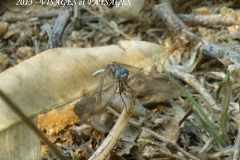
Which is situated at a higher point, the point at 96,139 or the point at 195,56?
the point at 195,56

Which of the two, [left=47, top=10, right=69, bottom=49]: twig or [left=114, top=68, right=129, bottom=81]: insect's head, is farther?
[left=47, top=10, right=69, bottom=49]: twig

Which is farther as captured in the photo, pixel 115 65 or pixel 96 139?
pixel 96 139

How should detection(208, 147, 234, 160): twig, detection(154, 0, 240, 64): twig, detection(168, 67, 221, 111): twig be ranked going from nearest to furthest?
detection(208, 147, 234, 160): twig < detection(168, 67, 221, 111): twig < detection(154, 0, 240, 64): twig

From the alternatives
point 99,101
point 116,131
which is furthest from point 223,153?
point 99,101

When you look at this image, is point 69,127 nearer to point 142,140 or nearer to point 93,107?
point 93,107

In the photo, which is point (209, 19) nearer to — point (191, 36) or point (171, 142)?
point (191, 36)

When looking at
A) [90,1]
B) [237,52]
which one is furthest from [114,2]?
[237,52]

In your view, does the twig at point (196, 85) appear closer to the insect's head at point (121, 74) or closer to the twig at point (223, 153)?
the twig at point (223, 153)

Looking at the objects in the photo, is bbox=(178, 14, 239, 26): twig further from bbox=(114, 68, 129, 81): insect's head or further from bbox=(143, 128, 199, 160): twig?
bbox=(114, 68, 129, 81): insect's head

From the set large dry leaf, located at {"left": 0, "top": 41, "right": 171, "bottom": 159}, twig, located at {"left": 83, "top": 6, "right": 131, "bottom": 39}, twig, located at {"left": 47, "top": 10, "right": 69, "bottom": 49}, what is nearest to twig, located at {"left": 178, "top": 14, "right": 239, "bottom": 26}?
twig, located at {"left": 83, "top": 6, "right": 131, "bottom": 39}
